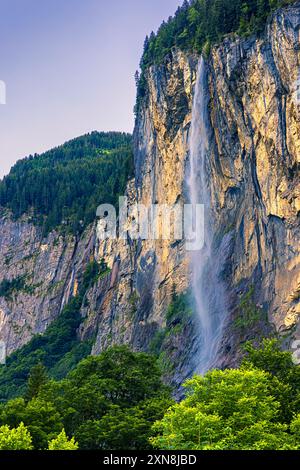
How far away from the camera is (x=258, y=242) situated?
239 feet

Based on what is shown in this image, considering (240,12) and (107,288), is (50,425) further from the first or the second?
(107,288)

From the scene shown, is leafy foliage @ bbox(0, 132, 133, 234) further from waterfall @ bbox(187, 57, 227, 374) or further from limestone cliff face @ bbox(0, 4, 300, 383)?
waterfall @ bbox(187, 57, 227, 374)

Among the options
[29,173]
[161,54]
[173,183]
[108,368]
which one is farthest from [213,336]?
[29,173]

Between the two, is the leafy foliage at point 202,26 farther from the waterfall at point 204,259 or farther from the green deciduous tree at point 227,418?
the green deciduous tree at point 227,418

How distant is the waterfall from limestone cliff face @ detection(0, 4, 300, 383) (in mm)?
1191

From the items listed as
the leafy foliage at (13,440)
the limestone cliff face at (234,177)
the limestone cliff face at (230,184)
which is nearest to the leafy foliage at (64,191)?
the limestone cliff face at (230,184)

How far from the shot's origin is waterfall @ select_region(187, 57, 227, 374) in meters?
73.8

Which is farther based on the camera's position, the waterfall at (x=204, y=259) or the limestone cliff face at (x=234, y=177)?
the waterfall at (x=204, y=259)

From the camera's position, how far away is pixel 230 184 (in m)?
80.5

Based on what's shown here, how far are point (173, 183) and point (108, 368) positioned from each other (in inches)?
1472

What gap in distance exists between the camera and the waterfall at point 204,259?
7375 centimetres

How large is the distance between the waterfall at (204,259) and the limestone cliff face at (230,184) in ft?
3.91

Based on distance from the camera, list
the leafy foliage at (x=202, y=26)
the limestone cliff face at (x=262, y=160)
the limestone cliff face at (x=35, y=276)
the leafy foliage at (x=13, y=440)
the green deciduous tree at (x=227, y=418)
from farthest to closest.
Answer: the limestone cliff face at (x=35, y=276)
the leafy foliage at (x=202, y=26)
the limestone cliff face at (x=262, y=160)
the green deciduous tree at (x=227, y=418)
the leafy foliage at (x=13, y=440)

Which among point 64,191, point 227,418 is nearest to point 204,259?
point 227,418
